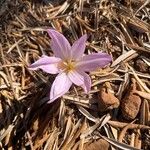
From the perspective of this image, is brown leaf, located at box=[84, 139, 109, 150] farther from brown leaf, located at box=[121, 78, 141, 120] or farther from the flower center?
the flower center

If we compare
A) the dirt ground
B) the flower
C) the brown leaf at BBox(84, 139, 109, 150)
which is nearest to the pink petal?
the flower

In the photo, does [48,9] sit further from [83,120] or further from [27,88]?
[83,120]

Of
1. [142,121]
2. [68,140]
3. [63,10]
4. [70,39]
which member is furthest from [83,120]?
[63,10]

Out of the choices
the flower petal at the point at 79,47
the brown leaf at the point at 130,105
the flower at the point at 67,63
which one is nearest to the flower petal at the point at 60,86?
the flower at the point at 67,63

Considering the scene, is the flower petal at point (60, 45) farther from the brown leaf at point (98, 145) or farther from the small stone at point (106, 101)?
the brown leaf at point (98, 145)

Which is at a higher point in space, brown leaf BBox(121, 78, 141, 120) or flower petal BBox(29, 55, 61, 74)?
flower petal BBox(29, 55, 61, 74)

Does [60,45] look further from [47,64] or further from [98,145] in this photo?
[98,145]

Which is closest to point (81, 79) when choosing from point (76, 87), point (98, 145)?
point (76, 87)
